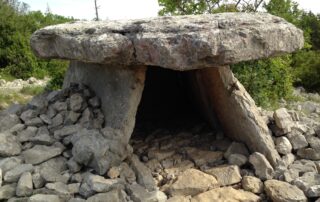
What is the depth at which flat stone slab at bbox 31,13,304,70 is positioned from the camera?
3.82m

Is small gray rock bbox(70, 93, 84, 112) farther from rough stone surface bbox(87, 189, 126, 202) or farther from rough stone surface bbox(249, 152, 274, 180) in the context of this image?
rough stone surface bbox(249, 152, 274, 180)

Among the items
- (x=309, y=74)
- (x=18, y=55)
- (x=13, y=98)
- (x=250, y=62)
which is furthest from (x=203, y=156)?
(x=18, y=55)

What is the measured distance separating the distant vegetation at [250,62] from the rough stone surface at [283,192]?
395 centimetres

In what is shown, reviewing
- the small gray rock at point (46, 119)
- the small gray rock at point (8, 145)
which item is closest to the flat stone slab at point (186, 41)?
the small gray rock at point (46, 119)

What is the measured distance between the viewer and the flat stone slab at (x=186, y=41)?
150 inches

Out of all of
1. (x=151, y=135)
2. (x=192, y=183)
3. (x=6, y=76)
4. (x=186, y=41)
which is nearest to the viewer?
(x=186, y=41)

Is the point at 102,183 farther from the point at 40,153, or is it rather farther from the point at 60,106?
the point at 60,106

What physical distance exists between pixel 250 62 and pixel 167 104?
2521mm

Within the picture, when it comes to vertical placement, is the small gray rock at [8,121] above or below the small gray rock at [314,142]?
above

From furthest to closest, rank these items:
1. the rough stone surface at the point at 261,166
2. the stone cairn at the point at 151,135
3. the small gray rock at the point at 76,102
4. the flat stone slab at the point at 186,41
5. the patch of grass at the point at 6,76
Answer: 1. the patch of grass at the point at 6,76
2. the small gray rock at the point at 76,102
3. the rough stone surface at the point at 261,166
4. the stone cairn at the point at 151,135
5. the flat stone slab at the point at 186,41

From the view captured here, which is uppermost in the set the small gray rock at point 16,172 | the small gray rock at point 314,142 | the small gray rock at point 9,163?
the small gray rock at point 9,163

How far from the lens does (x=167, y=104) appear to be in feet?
23.1

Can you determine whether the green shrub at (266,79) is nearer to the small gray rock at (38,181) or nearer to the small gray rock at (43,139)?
the small gray rock at (43,139)

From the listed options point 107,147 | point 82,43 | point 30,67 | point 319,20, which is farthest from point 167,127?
point 319,20
